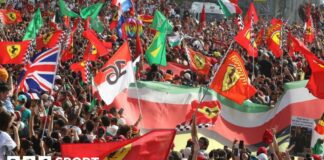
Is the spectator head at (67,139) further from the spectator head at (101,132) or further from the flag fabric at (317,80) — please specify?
the flag fabric at (317,80)

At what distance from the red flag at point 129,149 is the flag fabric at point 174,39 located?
1551 cm

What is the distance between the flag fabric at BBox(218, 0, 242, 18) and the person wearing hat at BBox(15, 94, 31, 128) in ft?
43.0

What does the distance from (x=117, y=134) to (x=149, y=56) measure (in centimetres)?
714

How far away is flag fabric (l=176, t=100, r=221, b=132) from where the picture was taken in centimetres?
1259

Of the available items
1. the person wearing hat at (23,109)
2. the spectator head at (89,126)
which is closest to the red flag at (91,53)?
the person wearing hat at (23,109)

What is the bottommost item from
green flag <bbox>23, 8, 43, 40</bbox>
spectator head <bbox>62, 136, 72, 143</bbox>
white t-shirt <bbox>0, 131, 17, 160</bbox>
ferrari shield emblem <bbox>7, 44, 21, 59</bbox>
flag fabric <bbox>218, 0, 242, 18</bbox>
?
flag fabric <bbox>218, 0, 242, 18</bbox>

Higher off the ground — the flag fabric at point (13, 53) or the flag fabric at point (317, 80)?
the flag fabric at point (317, 80)

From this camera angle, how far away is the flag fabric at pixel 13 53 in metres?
15.4

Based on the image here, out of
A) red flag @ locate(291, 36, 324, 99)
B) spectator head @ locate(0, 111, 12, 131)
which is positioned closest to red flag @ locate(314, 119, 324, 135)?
red flag @ locate(291, 36, 324, 99)

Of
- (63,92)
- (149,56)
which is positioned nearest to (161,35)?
(149,56)

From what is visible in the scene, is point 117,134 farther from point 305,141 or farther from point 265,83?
point 265,83

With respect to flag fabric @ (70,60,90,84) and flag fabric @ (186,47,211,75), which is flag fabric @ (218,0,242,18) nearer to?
flag fabric @ (186,47,211,75)

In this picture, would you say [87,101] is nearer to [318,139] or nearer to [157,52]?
[157,52]

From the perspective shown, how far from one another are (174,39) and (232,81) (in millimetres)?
10930
